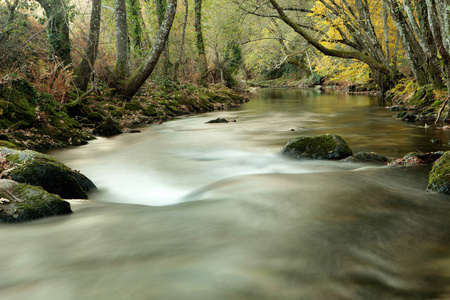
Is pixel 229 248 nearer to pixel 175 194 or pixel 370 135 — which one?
pixel 175 194

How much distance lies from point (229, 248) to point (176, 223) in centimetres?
98

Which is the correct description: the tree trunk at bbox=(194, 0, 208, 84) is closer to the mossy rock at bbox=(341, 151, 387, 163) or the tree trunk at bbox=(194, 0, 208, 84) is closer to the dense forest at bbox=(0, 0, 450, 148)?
the dense forest at bbox=(0, 0, 450, 148)

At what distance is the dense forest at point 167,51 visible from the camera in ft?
34.6

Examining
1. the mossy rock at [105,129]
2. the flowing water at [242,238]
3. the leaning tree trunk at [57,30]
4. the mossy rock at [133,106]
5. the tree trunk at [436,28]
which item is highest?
the leaning tree trunk at [57,30]

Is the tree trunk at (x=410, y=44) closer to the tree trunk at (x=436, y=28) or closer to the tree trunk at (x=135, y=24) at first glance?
the tree trunk at (x=436, y=28)

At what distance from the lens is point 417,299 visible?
8.42ft

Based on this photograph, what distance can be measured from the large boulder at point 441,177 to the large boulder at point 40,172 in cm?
520

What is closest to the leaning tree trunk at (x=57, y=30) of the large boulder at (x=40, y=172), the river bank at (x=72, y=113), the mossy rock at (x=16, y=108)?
the river bank at (x=72, y=113)

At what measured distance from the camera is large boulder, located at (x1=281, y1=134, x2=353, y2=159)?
24.9ft

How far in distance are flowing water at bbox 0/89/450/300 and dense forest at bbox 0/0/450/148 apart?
4.46m

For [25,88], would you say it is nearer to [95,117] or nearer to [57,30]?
[95,117]

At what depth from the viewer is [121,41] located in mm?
15148

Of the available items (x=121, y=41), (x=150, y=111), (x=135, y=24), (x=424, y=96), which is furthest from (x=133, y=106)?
(x=424, y=96)

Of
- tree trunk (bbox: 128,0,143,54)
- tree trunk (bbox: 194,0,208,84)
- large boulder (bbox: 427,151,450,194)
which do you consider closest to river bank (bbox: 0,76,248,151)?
tree trunk (bbox: 128,0,143,54)
